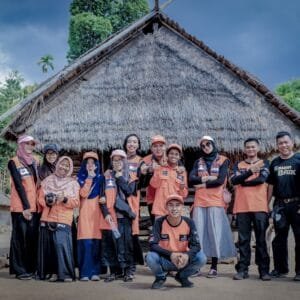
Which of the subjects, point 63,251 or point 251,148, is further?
point 251,148

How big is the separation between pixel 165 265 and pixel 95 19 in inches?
736

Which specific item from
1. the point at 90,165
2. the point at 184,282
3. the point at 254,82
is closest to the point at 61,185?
the point at 90,165

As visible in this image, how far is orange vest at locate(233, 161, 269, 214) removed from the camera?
571 centimetres

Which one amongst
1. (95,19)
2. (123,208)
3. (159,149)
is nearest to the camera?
(123,208)

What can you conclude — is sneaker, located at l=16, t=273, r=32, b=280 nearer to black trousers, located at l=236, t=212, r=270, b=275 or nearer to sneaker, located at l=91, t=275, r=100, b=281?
sneaker, located at l=91, t=275, r=100, b=281

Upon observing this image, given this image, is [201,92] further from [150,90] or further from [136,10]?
[136,10]

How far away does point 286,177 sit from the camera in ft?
18.6

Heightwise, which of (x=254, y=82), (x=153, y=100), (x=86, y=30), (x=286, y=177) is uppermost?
(x=86, y=30)

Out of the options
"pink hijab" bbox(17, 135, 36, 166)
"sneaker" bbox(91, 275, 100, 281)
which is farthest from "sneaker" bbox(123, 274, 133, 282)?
"pink hijab" bbox(17, 135, 36, 166)

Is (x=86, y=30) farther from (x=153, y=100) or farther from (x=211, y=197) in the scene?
(x=211, y=197)

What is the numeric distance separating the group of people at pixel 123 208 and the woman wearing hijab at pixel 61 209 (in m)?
0.01

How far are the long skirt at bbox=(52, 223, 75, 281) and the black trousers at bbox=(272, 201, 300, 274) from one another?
8.13 ft

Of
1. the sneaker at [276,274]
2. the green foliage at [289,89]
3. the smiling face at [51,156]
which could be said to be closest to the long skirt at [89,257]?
the smiling face at [51,156]

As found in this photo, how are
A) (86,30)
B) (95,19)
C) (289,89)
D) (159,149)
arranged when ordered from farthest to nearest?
(289,89), (86,30), (95,19), (159,149)
